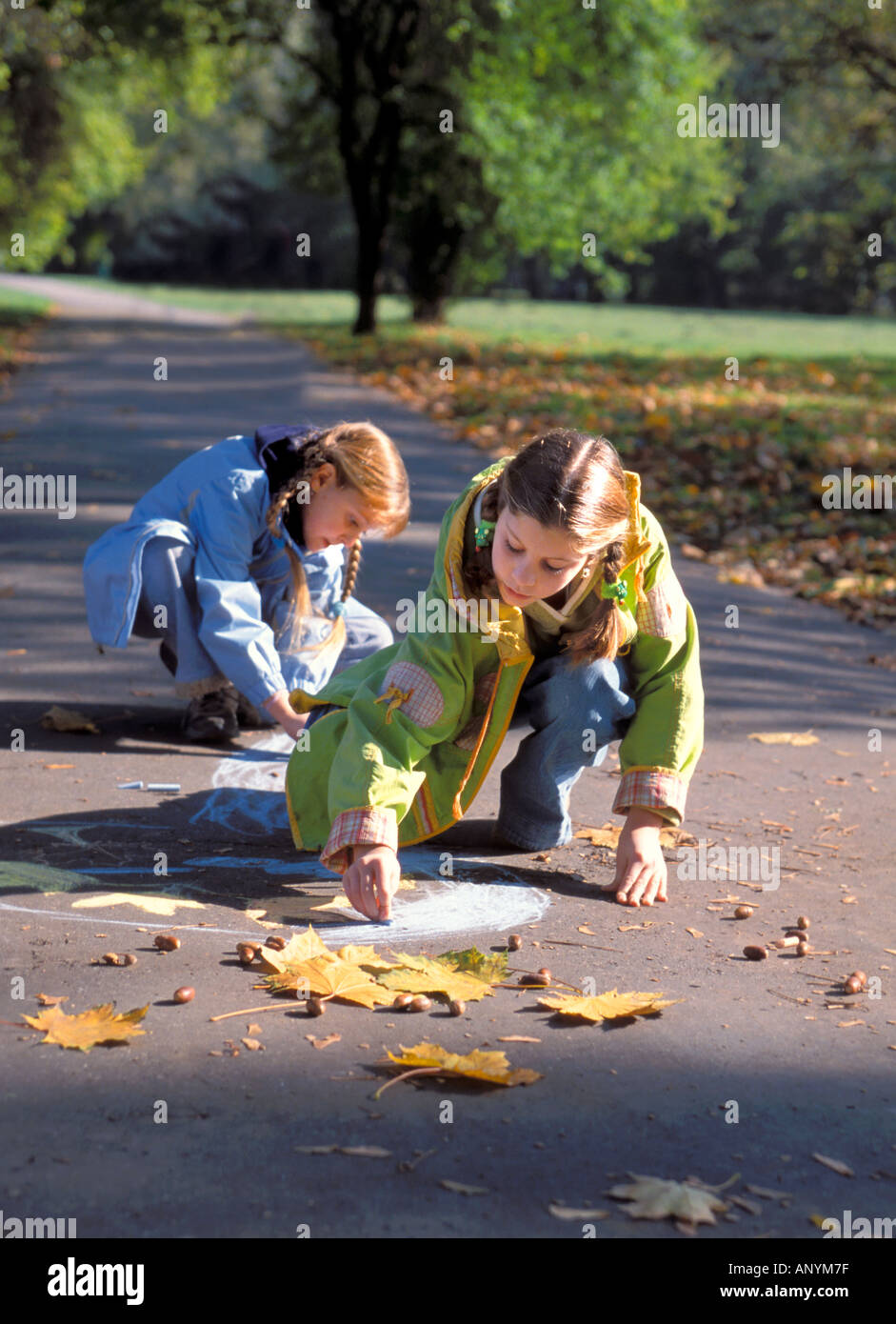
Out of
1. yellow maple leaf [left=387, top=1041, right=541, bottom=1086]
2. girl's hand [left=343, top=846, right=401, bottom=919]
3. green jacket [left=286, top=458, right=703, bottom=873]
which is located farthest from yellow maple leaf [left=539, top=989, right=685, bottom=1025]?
green jacket [left=286, top=458, right=703, bottom=873]

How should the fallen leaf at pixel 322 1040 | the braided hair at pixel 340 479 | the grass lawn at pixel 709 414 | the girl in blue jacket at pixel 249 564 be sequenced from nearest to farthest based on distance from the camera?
1. the fallen leaf at pixel 322 1040
2. the braided hair at pixel 340 479
3. the girl in blue jacket at pixel 249 564
4. the grass lawn at pixel 709 414

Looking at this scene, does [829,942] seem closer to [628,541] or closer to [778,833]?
[778,833]

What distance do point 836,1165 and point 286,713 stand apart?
7.17 feet

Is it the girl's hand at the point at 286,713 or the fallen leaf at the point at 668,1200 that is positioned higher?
the girl's hand at the point at 286,713

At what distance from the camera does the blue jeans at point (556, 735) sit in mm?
3324

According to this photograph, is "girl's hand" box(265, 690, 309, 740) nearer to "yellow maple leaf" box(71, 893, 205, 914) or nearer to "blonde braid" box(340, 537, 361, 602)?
"blonde braid" box(340, 537, 361, 602)

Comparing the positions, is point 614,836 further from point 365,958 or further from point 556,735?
point 365,958

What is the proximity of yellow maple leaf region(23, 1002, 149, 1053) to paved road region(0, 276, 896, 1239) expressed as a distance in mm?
33

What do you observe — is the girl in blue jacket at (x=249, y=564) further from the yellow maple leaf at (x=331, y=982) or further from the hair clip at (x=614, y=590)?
the yellow maple leaf at (x=331, y=982)

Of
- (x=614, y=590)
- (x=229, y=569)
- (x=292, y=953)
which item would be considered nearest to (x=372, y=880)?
(x=292, y=953)

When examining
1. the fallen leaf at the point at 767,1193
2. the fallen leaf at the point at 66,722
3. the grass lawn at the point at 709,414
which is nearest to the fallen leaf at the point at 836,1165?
the fallen leaf at the point at 767,1193

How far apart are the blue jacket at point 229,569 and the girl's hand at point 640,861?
4.12 feet

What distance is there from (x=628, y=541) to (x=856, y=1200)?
145 centimetres

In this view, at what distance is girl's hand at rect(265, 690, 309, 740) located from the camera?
3.99m
